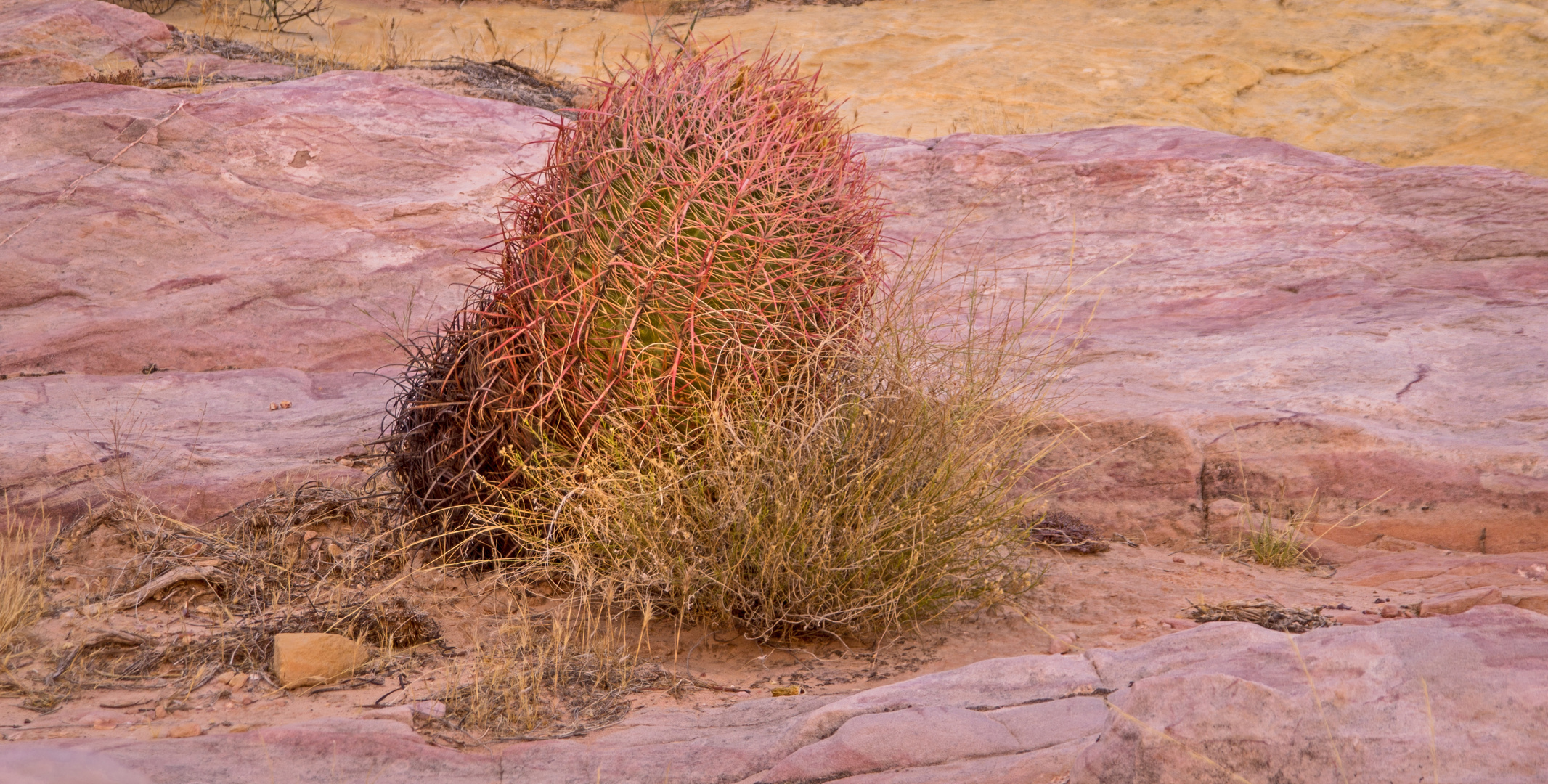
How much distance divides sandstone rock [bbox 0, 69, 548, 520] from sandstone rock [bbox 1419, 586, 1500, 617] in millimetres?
3229

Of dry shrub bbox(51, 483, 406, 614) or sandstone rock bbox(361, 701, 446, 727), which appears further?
dry shrub bbox(51, 483, 406, 614)

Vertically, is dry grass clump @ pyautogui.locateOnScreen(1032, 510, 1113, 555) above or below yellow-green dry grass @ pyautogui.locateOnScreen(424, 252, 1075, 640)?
below

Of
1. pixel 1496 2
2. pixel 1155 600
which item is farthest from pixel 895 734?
pixel 1496 2

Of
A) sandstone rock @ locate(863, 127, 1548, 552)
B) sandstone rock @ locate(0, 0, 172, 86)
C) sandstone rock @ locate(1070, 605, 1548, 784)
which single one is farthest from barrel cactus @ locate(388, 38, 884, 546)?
sandstone rock @ locate(0, 0, 172, 86)

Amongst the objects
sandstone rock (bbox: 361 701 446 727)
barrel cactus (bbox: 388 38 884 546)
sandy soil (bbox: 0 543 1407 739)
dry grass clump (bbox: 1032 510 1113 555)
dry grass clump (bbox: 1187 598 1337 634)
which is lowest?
dry grass clump (bbox: 1032 510 1113 555)

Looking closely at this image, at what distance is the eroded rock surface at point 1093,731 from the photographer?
1.42 metres

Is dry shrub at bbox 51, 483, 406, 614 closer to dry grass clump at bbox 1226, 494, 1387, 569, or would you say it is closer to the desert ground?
the desert ground

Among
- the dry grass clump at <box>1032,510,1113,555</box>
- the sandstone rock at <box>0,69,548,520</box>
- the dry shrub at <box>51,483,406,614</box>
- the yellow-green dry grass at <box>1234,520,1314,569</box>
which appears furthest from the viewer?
the sandstone rock at <box>0,69,548,520</box>

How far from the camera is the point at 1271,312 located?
206 inches

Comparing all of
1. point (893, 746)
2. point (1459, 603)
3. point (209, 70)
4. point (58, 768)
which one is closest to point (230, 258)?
point (209, 70)

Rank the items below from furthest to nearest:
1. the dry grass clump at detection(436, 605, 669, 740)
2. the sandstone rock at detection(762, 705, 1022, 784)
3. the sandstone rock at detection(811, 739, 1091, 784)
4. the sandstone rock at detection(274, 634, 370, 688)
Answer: the sandstone rock at detection(274, 634, 370, 688)
the dry grass clump at detection(436, 605, 669, 740)
the sandstone rock at detection(762, 705, 1022, 784)
the sandstone rock at detection(811, 739, 1091, 784)

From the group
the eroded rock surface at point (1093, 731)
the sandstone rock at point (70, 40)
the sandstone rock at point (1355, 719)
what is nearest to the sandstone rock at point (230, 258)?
the sandstone rock at point (70, 40)

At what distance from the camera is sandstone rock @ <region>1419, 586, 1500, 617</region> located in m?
2.83

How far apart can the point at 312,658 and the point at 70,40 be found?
6.92 meters
